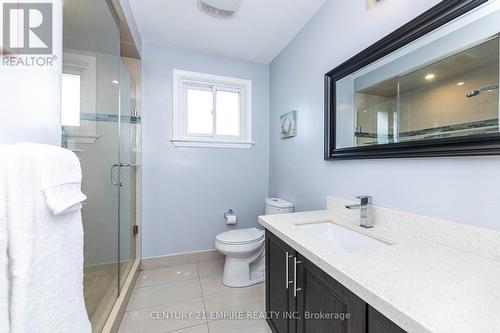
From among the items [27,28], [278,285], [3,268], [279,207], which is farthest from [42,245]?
[279,207]

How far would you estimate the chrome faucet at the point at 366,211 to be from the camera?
1.15 metres

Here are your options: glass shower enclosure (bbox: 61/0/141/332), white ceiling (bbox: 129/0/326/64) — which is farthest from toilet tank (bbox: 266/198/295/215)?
white ceiling (bbox: 129/0/326/64)

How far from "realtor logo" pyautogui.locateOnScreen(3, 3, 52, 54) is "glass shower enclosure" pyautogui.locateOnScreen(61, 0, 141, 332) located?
0.09 m

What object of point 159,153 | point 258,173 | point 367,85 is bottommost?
point 258,173

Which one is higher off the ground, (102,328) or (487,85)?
(487,85)

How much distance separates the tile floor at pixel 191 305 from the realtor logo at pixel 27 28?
5.20 feet

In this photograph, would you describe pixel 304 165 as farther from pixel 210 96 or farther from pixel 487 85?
pixel 210 96

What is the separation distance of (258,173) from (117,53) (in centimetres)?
170

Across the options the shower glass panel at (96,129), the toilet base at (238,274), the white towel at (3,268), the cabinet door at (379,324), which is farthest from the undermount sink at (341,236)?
the shower glass panel at (96,129)

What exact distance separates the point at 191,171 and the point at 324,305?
1.77 metres

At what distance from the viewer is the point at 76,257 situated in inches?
27.6

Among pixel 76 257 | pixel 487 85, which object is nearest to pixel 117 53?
pixel 76 257

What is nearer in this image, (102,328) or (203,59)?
(102,328)

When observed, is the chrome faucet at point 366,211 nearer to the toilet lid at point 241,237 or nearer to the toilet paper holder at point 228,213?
the toilet lid at point 241,237
